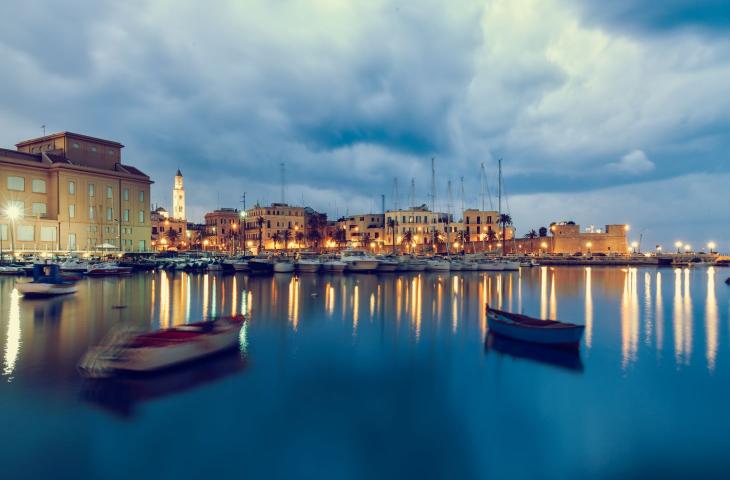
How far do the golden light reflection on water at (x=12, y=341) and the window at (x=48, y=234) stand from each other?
43981 millimetres

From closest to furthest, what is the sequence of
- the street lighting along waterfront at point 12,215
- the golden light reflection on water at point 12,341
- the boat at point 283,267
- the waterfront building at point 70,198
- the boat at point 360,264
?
the golden light reflection on water at point 12,341 < the street lighting along waterfront at point 12,215 < the boat at point 283,267 < the boat at point 360,264 < the waterfront building at point 70,198

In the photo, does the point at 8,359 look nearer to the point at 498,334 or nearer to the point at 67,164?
the point at 498,334

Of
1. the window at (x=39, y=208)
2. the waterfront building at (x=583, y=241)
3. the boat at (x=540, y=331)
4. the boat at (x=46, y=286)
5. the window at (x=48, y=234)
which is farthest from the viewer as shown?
the waterfront building at (x=583, y=241)

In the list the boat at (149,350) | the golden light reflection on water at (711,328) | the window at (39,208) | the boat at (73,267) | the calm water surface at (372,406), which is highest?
the window at (39,208)

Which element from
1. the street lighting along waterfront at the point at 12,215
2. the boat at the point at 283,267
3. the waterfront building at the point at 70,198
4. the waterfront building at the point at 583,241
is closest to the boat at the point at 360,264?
the boat at the point at 283,267

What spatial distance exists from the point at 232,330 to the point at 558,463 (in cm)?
1176

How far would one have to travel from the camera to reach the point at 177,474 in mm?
8711

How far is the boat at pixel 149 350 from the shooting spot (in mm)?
13422

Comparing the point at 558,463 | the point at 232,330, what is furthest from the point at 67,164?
the point at 558,463

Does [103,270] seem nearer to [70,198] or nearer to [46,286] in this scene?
[46,286]

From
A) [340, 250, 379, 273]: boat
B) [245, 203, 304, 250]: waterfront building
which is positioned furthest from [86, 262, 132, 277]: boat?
[245, 203, 304, 250]: waterfront building

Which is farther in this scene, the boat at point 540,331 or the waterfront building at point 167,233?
the waterfront building at point 167,233

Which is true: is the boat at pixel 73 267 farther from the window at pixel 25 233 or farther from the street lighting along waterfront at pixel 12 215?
the window at pixel 25 233

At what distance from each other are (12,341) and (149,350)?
9.15m
